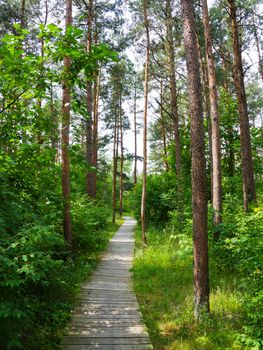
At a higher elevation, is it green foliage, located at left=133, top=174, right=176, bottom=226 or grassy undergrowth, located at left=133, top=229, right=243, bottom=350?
green foliage, located at left=133, top=174, right=176, bottom=226

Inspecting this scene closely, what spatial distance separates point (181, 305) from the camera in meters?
6.26

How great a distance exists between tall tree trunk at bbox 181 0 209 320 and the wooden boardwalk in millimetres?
1317

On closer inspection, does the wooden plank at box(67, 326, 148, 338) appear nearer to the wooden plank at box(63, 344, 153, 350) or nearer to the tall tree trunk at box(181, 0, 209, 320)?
the wooden plank at box(63, 344, 153, 350)

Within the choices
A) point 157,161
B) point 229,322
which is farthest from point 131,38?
point 157,161

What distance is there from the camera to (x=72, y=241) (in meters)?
9.45

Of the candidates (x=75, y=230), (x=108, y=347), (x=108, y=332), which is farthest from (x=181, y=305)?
(x=75, y=230)

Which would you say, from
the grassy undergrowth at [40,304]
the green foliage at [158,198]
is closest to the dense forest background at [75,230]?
the grassy undergrowth at [40,304]

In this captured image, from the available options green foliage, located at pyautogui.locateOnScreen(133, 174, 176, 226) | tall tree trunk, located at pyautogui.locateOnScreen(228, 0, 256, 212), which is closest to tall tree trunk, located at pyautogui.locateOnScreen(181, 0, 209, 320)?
tall tree trunk, located at pyautogui.locateOnScreen(228, 0, 256, 212)

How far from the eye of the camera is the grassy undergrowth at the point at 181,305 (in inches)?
191

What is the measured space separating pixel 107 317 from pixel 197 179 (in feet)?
10.6

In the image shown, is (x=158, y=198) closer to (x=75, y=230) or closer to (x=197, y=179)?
(x=75, y=230)

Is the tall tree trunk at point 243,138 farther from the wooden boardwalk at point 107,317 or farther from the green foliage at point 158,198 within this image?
the green foliage at point 158,198

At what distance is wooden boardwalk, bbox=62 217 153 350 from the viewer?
15.6 feet

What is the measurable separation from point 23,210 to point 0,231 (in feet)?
3.14
